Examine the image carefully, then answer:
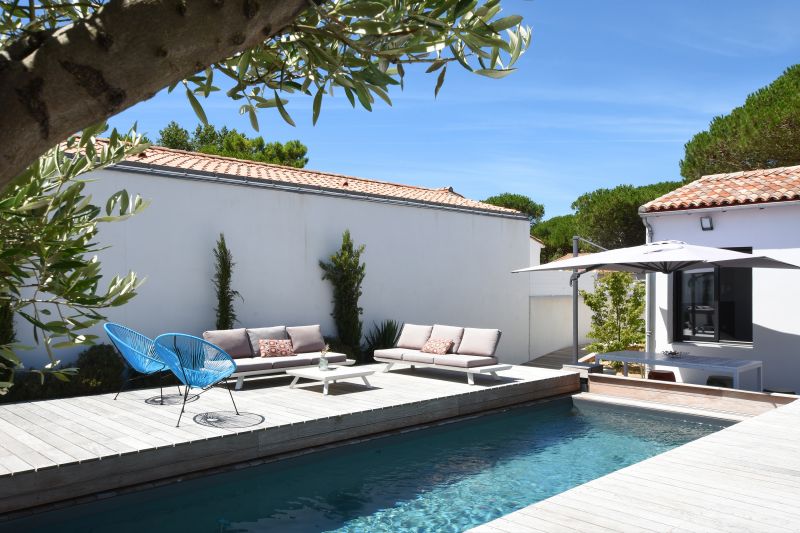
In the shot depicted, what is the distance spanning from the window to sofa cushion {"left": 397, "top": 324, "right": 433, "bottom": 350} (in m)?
5.14

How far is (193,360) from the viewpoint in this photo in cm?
870

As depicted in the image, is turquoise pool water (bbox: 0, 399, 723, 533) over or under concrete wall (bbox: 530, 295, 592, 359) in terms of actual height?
under

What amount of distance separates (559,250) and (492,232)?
91.6ft

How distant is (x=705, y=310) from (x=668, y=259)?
11.4 ft

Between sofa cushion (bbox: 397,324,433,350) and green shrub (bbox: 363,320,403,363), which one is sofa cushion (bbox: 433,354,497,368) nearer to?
sofa cushion (bbox: 397,324,433,350)

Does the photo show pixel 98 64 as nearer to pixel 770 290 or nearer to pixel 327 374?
pixel 327 374

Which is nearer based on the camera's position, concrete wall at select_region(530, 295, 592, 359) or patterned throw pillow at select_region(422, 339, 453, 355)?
patterned throw pillow at select_region(422, 339, 453, 355)

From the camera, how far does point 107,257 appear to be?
11164 mm

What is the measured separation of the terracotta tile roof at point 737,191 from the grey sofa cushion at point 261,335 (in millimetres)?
7863

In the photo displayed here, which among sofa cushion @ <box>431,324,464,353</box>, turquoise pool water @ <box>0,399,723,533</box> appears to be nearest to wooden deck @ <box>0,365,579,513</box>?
turquoise pool water @ <box>0,399,723,533</box>

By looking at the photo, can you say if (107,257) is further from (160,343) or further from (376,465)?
(376,465)

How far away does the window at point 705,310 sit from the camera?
13356 millimetres

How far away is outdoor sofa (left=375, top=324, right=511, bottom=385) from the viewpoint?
11.9 metres

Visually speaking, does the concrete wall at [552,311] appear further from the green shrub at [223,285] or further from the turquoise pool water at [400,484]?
the green shrub at [223,285]
